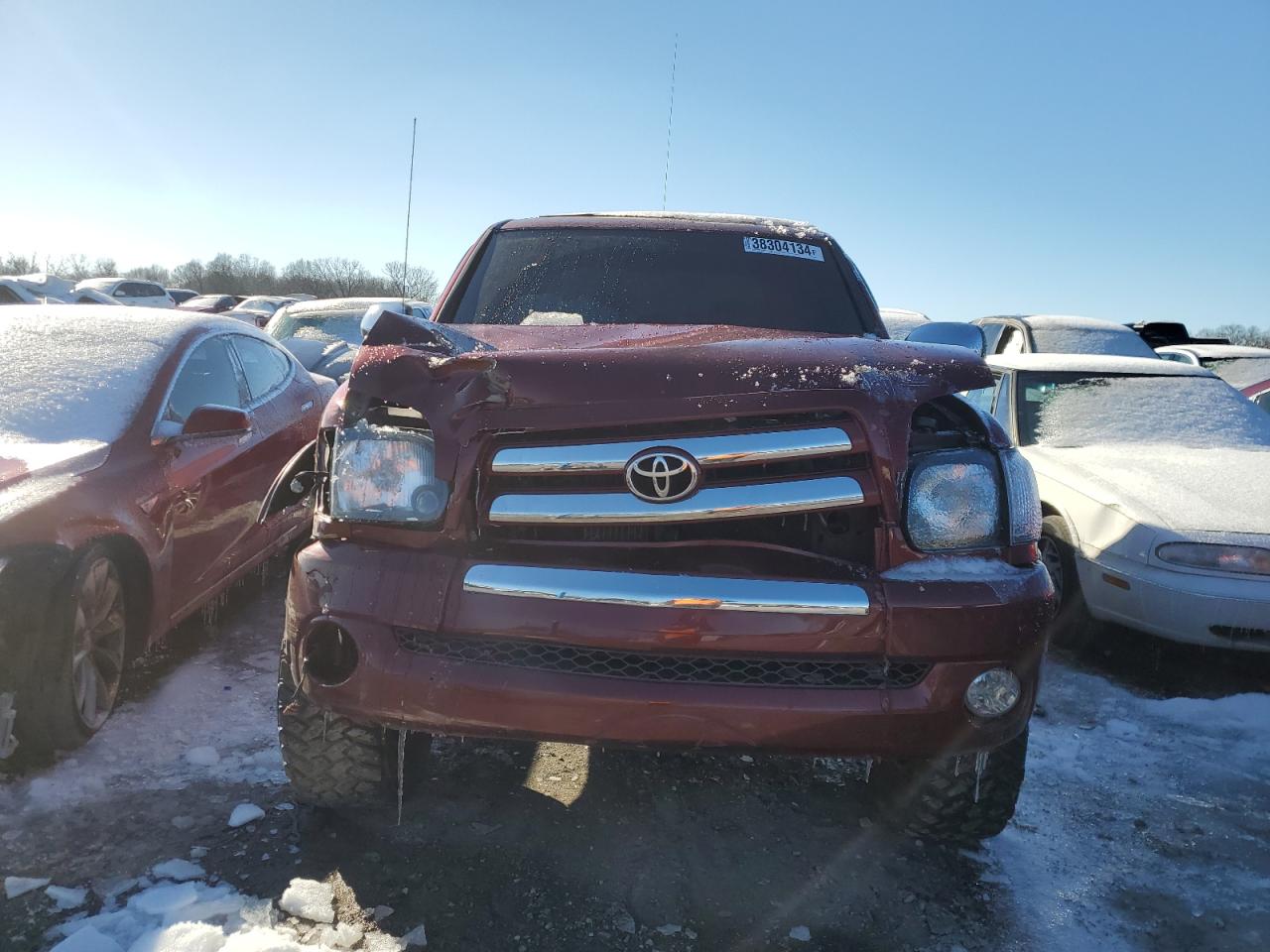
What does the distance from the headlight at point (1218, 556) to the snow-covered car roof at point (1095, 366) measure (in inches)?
76.4

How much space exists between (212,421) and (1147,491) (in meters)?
4.17

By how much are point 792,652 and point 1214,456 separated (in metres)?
4.10

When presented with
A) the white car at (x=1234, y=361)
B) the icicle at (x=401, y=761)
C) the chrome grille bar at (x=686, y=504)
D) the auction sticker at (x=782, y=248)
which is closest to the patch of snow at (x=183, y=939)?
the icicle at (x=401, y=761)

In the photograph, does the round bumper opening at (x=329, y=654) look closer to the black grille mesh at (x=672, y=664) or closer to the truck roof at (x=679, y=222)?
the black grille mesh at (x=672, y=664)

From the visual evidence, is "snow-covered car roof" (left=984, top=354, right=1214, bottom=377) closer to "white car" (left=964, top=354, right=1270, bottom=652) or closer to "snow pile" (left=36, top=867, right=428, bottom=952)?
"white car" (left=964, top=354, right=1270, bottom=652)

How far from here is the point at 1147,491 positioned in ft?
14.3

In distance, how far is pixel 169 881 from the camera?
2.23m

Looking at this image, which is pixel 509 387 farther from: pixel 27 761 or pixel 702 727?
pixel 27 761

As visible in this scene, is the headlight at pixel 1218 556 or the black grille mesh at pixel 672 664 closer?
A: the black grille mesh at pixel 672 664

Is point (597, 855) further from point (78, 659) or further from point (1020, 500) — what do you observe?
point (78, 659)

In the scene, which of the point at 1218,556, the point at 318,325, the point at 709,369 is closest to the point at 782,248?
the point at 709,369

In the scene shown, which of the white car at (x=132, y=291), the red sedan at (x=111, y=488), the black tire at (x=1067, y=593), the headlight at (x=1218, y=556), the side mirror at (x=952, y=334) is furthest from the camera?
the white car at (x=132, y=291)

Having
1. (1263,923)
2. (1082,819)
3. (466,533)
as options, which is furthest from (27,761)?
(1263,923)

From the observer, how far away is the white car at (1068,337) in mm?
9344
